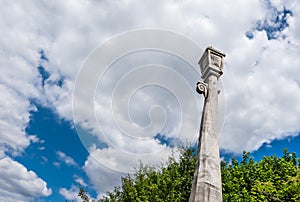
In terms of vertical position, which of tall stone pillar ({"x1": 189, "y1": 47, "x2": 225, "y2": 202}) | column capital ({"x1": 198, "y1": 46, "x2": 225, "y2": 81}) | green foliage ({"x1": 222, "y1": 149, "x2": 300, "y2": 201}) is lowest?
tall stone pillar ({"x1": 189, "y1": 47, "x2": 225, "y2": 202})

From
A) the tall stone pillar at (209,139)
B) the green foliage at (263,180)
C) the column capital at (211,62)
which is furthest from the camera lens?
the green foliage at (263,180)

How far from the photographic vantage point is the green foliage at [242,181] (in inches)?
593

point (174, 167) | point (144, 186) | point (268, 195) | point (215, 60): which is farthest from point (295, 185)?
point (215, 60)

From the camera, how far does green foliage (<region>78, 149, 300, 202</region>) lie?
15.1 meters

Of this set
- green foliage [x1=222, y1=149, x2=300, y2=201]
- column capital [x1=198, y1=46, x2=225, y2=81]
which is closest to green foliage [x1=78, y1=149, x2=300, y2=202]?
green foliage [x1=222, y1=149, x2=300, y2=201]

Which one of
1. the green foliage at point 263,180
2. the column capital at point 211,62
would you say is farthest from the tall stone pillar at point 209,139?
the green foliage at point 263,180

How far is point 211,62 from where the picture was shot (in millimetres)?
6656

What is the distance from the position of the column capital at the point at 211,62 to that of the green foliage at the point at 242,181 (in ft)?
35.3

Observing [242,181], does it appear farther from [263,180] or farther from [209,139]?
[209,139]

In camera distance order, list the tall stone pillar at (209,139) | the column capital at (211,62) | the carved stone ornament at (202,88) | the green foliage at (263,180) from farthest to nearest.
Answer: the green foliage at (263,180) < the column capital at (211,62) < the carved stone ornament at (202,88) < the tall stone pillar at (209,139)

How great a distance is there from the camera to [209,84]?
20.9ft

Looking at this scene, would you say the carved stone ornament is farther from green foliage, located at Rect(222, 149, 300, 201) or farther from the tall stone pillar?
green foliage, located at Rect(222, 149, 300, 201)

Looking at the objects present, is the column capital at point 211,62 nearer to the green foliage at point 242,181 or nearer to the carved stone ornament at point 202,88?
the carved stone ornament at point 202,88

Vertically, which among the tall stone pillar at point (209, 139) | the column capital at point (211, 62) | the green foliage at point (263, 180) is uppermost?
the green foliage at point (263, 180)
